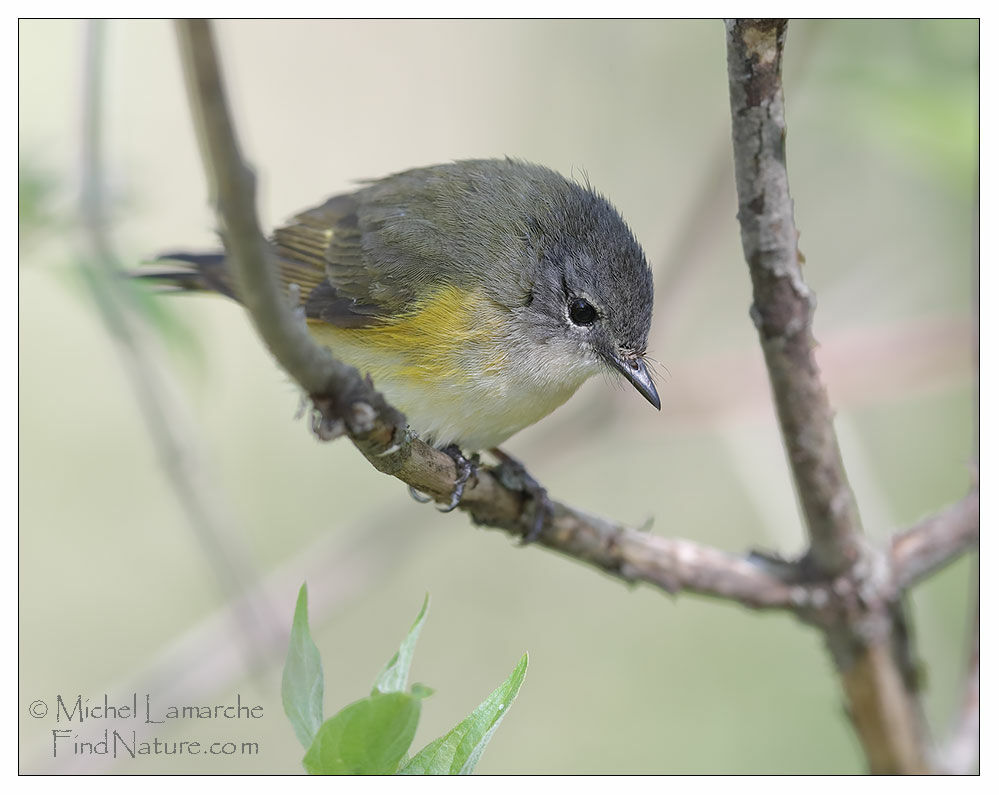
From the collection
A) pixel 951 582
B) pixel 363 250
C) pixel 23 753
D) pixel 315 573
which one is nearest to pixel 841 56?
pixel 363 250

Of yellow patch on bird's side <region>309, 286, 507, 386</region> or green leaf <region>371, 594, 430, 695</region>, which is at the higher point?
yellow patch on bird's side <region>309, 286, 507, 386</region>

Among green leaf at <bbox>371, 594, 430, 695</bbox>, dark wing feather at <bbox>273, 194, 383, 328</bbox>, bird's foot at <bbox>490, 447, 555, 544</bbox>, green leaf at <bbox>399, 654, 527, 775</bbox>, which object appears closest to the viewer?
green leaf at <bbox>399, 654, 527, 775</bbox>

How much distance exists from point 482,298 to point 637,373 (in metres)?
0.44

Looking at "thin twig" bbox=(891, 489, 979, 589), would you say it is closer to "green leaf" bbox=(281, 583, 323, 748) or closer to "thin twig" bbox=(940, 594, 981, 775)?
"thin twig" bbox=(940, 594, 981, 775)

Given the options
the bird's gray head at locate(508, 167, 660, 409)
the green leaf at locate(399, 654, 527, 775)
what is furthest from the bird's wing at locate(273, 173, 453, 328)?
the green leaf at locate(399, 654, 527, 775)

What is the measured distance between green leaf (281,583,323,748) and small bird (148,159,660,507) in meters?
1.01

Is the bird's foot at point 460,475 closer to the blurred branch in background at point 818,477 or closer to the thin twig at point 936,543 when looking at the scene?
the blurred branch in background at point 818,477

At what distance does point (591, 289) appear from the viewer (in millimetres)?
2365

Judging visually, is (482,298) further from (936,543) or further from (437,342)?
(936,543)

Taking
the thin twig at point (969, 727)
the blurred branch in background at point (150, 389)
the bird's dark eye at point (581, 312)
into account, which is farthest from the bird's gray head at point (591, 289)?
the thin twig at point (969, 727)

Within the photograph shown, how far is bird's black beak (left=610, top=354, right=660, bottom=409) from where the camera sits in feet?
7.58

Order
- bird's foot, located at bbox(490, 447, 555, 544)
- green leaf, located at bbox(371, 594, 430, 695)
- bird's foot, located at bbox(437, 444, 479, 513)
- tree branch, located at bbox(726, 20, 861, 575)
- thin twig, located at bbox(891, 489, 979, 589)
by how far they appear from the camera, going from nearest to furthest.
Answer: green leaf, located at bbox(371, 594, 430, 695) → tree branch, located at bbox(726, 20, 861, 575) → bird's foot, located at bbox(437, 444, 479, 513) → bird's foot, located at bbox(490, 447, 555, 544) → thin twig, located at bbox(891, 489, 979, 589)

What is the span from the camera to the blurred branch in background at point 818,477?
1656 mm

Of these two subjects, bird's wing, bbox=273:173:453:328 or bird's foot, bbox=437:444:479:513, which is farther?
bird's wing, bbox=273:173:453:328
